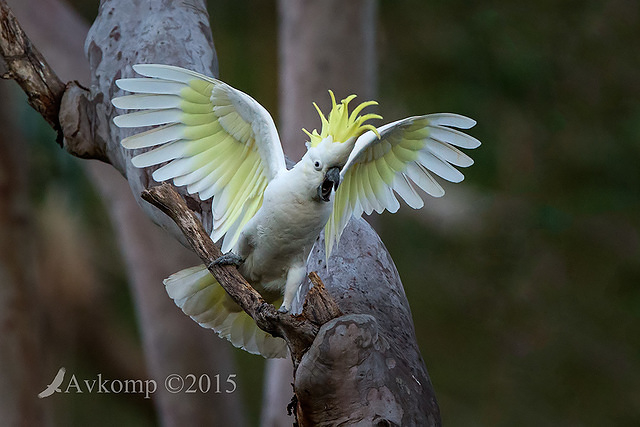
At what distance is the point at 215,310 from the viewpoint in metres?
1.57

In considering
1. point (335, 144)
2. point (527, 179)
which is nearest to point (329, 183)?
point (335, 144)

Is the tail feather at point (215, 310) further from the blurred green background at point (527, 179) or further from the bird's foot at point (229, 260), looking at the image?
the blurred green background at point (527, 179)

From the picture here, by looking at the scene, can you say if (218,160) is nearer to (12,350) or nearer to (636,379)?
(12,350)

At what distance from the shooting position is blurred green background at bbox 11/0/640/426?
430cm

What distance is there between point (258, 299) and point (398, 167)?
41 centimetres

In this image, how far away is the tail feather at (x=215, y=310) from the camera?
1.51m

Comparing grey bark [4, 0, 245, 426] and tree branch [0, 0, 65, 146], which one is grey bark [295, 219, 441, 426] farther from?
grey bark [4, 0, 245, 426]

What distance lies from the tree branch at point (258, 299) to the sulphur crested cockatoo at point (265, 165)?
7 cm

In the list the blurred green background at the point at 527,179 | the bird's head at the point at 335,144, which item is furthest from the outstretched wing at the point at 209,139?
the blurred green background at the point at 527,179

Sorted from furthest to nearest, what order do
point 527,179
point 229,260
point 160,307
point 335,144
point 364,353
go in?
1. point 527,179
2. point 160,307
3. point 229,260
4. point 335,144
5. point 364,353

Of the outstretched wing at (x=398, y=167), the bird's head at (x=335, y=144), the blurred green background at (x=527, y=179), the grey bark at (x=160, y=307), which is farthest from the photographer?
the blurred green background at (x=527, y=179)

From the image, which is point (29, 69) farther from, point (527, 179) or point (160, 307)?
point (527, 179)

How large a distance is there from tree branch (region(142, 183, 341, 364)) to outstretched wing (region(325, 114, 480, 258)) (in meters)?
0.23

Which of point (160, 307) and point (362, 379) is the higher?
point (362, 379)
